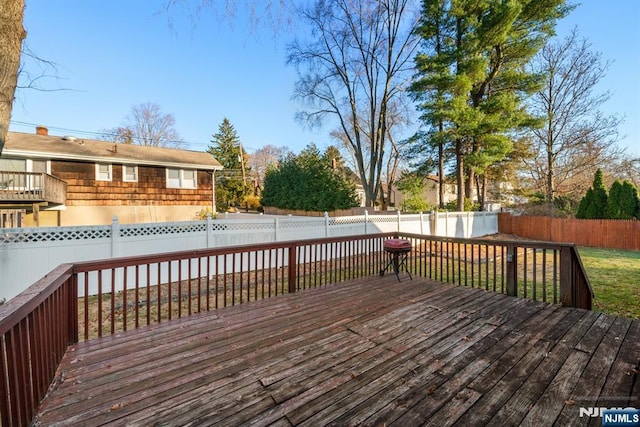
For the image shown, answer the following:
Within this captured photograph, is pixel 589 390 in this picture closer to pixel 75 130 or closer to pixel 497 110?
pixel 497 110

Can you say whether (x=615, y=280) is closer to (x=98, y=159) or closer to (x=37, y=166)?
(x=98, y=159)

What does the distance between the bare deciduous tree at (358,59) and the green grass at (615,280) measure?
26.2 feet

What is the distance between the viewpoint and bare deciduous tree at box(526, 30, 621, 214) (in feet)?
41.4

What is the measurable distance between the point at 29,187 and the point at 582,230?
20173 mm

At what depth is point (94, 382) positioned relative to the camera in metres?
1.91

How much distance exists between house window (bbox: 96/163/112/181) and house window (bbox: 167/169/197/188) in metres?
2.23

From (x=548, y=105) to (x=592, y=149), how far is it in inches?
114

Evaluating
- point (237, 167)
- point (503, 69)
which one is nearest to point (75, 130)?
point (237, 167)

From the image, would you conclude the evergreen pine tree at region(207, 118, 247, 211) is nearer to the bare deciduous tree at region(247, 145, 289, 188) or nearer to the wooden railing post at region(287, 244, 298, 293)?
the bare deciduous tree at region(247, 145, 289, 188)

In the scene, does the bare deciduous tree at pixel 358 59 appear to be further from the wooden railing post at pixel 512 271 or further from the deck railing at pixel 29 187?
the deck railing at pixel 29 187

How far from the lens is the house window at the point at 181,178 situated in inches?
513

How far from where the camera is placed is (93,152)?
1138 cm

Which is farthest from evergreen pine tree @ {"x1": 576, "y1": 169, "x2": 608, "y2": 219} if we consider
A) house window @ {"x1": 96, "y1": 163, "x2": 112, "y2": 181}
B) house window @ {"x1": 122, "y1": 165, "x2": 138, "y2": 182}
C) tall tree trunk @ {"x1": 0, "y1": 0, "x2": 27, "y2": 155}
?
house window @ {"x1": 96, "y1": 163, "x2": 112, "y2": 181}

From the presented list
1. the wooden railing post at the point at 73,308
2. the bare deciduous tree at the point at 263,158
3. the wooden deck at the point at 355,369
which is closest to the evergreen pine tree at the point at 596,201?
the wooden deck at the point at 355,369
